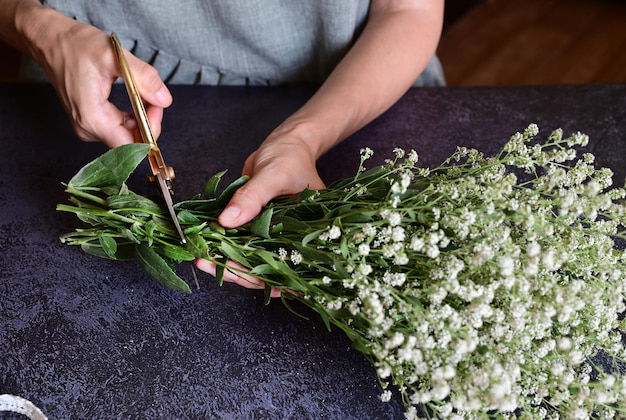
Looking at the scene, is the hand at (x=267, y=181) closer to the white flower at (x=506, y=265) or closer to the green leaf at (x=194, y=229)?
the green leaf at (x=194, y=229)

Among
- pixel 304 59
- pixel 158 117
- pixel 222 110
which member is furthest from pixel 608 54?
pixel 158 117

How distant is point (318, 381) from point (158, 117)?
43cm

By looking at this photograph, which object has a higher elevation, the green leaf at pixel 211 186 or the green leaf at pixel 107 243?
the green leaf at pixel 211 186

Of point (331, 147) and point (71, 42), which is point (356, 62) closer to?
point (331, 147)

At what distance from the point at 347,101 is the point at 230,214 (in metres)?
0.36

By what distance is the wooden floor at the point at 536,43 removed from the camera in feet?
8.98

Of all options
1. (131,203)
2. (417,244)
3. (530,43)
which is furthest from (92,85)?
(530,43)

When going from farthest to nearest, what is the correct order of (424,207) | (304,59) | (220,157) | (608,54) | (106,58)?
(608,54) → (304,59) → (220,157) → (106,58) → (424,207)

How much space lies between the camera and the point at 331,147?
107cm

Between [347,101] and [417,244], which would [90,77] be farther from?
[417,244]

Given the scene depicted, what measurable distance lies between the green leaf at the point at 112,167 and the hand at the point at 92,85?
0.40ft

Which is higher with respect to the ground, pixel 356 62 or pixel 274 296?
pixel 356 62

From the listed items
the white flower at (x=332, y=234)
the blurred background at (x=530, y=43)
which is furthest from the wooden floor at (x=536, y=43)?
the white flower at (x=332, y=234)

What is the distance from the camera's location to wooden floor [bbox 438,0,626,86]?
8.98 ft
